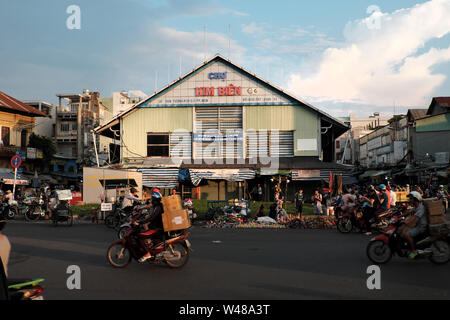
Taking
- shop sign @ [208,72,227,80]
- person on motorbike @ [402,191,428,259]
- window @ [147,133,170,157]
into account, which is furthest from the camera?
window @ [147,133,170,157]

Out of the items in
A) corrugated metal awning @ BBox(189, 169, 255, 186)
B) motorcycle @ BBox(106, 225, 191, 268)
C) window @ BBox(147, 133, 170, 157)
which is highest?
window @ BBox(147, 133, 170, 157)

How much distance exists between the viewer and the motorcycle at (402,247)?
28.0ft

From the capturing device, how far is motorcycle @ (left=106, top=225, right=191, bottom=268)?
8492 millimetres

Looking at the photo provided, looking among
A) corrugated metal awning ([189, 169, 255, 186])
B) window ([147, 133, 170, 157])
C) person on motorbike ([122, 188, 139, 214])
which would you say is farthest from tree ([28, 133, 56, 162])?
person on motorbike ([122, 188, 139, 214])

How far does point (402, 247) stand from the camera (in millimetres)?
8617

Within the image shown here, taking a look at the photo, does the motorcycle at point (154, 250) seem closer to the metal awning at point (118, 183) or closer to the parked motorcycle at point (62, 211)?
the parked motorcycle at point (62, 211)

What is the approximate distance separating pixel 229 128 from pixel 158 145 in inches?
210

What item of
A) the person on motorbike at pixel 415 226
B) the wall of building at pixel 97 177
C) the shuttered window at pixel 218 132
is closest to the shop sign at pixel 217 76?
the shuttered window at pixel 218 132

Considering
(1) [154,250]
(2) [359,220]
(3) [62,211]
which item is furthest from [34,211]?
(2) [359,220]

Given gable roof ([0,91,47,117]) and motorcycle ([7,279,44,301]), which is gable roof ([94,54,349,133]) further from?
motorcycle ([7,279,44,301])

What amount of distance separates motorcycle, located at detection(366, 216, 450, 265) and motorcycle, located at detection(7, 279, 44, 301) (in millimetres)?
7205

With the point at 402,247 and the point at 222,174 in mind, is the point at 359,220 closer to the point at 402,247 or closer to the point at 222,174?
the point at 402,247
